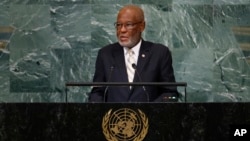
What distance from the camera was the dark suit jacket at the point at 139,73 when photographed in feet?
17.2

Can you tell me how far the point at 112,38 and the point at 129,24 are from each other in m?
2.02

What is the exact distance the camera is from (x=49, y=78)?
750cm

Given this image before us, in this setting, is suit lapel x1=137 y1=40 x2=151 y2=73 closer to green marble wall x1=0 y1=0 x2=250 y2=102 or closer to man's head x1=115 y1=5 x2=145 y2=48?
man's head x1=115 y1=5 x2=145 y2=48

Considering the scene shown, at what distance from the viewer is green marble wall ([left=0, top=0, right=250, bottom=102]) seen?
746 cm

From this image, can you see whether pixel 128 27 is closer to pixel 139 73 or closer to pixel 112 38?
pixel 139 73

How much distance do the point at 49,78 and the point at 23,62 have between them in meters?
0.31

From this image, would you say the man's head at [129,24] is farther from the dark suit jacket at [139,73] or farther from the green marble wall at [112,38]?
the green marble wall at [112,38]

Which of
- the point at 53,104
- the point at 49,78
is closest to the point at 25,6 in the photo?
the point at 49,78

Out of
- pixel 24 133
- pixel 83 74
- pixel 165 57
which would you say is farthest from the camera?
pixel 83 74

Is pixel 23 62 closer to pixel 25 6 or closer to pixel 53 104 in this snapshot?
pixel 25 6

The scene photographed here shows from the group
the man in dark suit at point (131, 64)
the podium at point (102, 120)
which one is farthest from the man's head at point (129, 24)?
the podium at point (102, 120)

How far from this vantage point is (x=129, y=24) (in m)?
5.47

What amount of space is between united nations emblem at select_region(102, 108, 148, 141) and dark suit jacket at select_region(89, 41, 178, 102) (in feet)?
2.58

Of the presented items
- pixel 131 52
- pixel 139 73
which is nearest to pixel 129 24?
pixel 131 52
